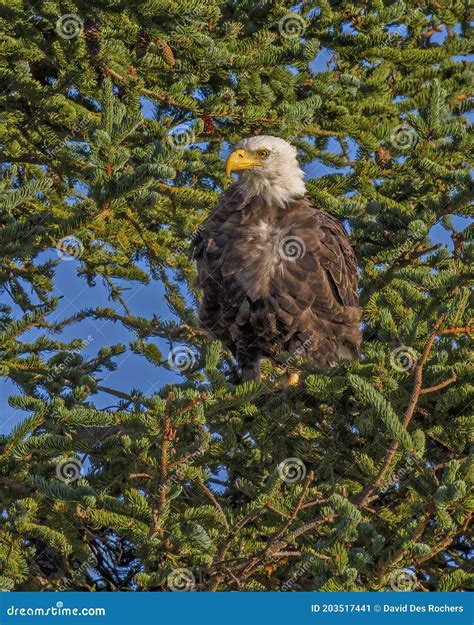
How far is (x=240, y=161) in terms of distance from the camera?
6.66 m

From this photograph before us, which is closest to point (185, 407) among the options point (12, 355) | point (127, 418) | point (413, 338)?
point (127, 418)

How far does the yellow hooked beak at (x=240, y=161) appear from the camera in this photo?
6.59 metres

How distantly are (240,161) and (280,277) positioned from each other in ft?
3.09

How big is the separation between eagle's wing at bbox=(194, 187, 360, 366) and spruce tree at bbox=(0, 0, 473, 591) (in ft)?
0.68

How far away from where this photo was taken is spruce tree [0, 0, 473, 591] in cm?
394

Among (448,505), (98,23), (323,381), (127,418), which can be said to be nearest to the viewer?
(448,505)

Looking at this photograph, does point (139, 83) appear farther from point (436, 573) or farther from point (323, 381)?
→ point (436, 573)

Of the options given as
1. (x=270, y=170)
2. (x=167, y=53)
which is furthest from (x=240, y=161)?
(x=167, y=53)

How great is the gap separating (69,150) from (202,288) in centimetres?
147

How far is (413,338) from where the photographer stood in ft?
14.0

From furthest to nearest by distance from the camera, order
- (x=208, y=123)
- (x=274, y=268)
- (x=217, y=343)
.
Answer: (x=274, y=268), (x=208, y=123), (x=217, y=343)

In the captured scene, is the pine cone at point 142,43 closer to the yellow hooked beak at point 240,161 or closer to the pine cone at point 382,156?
the yellow hooked beak at point 240,161

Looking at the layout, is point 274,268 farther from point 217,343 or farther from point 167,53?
point 217,343

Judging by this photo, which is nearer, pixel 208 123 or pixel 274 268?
pixel 208 123
